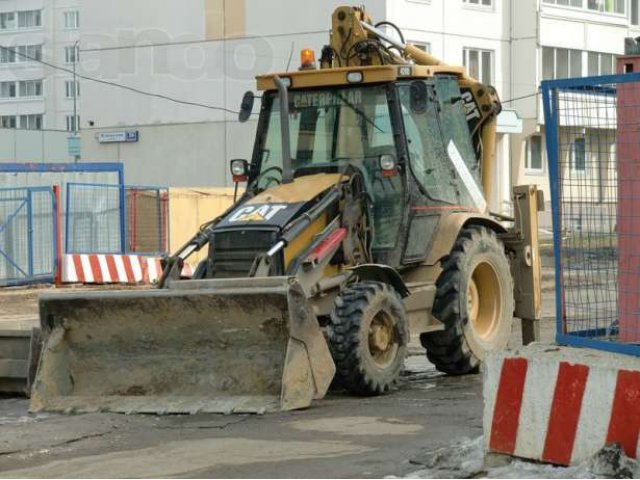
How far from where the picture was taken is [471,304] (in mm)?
12461

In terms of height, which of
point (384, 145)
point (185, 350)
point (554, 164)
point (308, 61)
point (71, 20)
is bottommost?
point (185, 350)

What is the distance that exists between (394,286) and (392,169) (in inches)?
40.8

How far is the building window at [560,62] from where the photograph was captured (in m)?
48.4

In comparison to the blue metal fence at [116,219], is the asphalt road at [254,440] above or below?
below

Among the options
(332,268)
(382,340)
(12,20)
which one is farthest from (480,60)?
(12,20)

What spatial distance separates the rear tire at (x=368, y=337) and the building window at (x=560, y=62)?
38200 mm

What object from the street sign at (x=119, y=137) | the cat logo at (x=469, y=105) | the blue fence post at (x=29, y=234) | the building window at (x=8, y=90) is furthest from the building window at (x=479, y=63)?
the building window at (x=8, y=90)

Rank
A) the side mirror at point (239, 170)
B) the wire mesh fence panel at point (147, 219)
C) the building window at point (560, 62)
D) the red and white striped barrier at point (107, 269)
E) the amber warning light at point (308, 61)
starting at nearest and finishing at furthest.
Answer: the side mirror at point (239, 170) < the amber warning light at point (308, 61) < the red and white striped barrier at point (107, 269) < the wire mesh fence panel at point (147, 219) < the building window at point (560, 62)

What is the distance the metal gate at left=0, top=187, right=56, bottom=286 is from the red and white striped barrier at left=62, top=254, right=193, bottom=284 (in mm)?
391

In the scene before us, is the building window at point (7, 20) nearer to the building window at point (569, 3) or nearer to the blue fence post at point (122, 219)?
the building window at point (569, 3)

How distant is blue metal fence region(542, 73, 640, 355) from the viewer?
23.4 ft

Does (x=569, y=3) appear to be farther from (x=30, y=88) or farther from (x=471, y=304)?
(x=30, y=88)

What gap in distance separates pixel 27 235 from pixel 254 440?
1733cm

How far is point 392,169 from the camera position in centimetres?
1142
